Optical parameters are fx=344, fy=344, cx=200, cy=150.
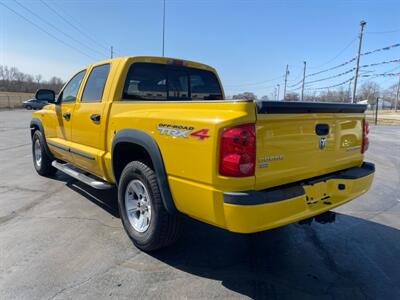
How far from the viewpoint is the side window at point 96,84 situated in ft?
14.6

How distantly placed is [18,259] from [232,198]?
2301 millimetres

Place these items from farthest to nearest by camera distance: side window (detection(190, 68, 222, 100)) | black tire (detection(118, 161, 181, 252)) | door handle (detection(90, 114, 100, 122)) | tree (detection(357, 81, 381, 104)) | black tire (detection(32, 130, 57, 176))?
1. tree (detection(357, 81, 381, 104))
2. black tire (detection(32, 130, 57, 176))
3. side window (detection(190, 68, 222, 100))
4. door handle (detection(90, 114, 100, 122))
5. black tire (detection(118, 161, 181, 252))

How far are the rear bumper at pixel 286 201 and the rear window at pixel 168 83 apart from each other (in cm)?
227

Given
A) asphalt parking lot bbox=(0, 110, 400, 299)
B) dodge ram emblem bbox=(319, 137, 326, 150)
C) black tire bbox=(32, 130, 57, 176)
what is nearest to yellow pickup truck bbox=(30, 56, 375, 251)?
dodge ram emblem bbox=(319, 137, 326, 150)

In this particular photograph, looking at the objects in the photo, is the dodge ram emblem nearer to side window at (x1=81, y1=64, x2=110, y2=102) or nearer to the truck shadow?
the truck shadow

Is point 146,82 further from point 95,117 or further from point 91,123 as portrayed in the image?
point 91,123

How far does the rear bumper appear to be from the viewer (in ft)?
8.38

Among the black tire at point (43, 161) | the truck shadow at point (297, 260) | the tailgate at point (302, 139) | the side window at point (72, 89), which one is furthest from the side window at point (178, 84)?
the black tire at point (43, 161)

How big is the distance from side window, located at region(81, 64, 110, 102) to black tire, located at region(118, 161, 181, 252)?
1.38 m

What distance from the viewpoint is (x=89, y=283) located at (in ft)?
9.80

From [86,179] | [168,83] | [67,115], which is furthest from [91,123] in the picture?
[168,83]

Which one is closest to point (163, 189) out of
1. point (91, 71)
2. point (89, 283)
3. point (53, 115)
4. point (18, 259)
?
point (89, 283)

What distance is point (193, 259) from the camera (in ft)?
11.4

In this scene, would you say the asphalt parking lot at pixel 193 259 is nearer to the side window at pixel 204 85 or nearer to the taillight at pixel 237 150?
the taillight at pixel 237 150
